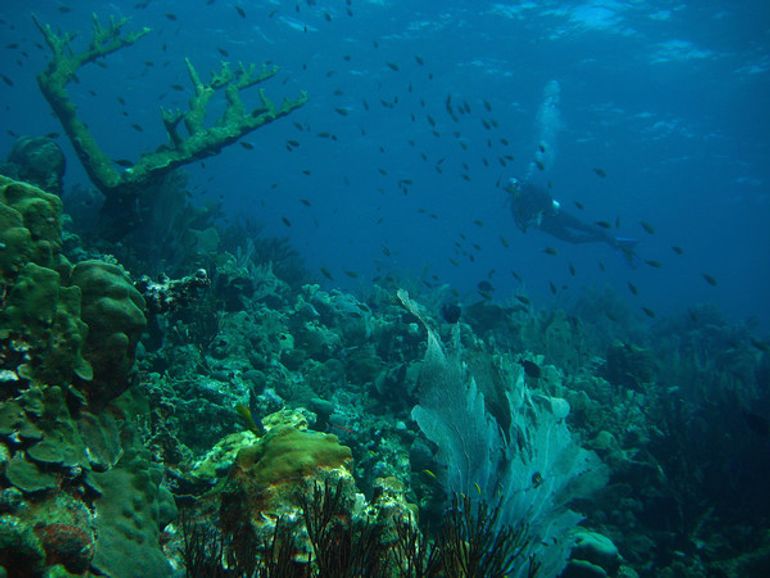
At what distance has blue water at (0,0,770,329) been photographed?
2367 cm

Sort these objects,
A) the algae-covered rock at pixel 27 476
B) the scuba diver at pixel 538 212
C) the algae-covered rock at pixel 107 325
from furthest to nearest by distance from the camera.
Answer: the scuba diver at pixel 538 212, the algae-covered rock at pixel 107 325, the algae-covered rock at pixel 27 476

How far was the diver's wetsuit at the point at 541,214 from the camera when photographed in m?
19.8

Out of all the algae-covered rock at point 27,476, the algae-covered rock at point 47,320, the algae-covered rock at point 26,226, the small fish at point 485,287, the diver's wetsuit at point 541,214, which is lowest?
the diver's wetsuit at point 541,214

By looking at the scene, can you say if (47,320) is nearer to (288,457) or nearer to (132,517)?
(132,517)

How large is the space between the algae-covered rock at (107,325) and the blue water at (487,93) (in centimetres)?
1031

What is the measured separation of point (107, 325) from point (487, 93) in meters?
34.6

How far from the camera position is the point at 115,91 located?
49.7 meters

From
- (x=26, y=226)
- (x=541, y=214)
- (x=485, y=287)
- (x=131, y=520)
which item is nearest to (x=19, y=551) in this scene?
(x=131, y=520)

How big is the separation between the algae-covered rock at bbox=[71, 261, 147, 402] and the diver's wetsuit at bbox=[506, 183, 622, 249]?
50.8ft

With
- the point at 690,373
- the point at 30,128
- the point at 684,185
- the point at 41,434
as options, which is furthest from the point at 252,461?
the point at 30,128

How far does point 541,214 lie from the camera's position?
19922 millimetres

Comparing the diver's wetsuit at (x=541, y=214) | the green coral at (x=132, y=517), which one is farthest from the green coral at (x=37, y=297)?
the diver's wetsuit at (x=541, y=214)

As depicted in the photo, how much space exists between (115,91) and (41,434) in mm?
58982

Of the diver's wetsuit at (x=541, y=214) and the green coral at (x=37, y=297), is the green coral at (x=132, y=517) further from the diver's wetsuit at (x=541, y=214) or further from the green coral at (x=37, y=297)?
the diver's wetsuit at (x=541, y=214)
